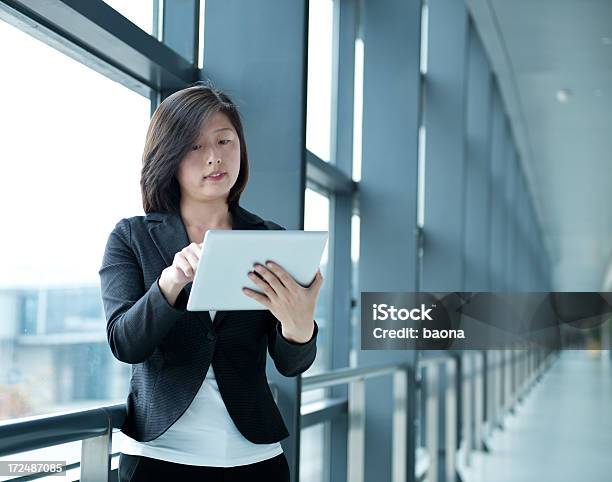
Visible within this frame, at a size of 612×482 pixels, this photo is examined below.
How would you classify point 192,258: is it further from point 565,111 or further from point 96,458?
point 565,111

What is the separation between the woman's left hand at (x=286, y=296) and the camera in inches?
46.3

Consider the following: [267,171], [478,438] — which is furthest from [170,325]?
[478,438]

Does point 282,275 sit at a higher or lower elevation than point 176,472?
higher

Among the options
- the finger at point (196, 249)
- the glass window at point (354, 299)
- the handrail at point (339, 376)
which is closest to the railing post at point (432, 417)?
the glass window at point (354, 299)

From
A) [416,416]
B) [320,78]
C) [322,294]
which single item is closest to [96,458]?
[322,294]

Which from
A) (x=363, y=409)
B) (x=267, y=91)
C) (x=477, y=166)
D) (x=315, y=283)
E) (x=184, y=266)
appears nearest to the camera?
(x=184, y=266)

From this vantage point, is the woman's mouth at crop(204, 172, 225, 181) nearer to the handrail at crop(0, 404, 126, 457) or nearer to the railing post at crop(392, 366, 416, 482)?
the handrail at crop(0, 404, 126, 457)

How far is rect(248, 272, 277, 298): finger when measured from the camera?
3.84 feet

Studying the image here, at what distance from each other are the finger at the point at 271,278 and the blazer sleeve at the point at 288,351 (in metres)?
0.14

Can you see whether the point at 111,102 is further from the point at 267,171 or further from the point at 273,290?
the point at 273,290

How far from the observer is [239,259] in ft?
3.75

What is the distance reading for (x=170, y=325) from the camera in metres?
1.14

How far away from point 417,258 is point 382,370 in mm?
716

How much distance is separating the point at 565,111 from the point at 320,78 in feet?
3.85
